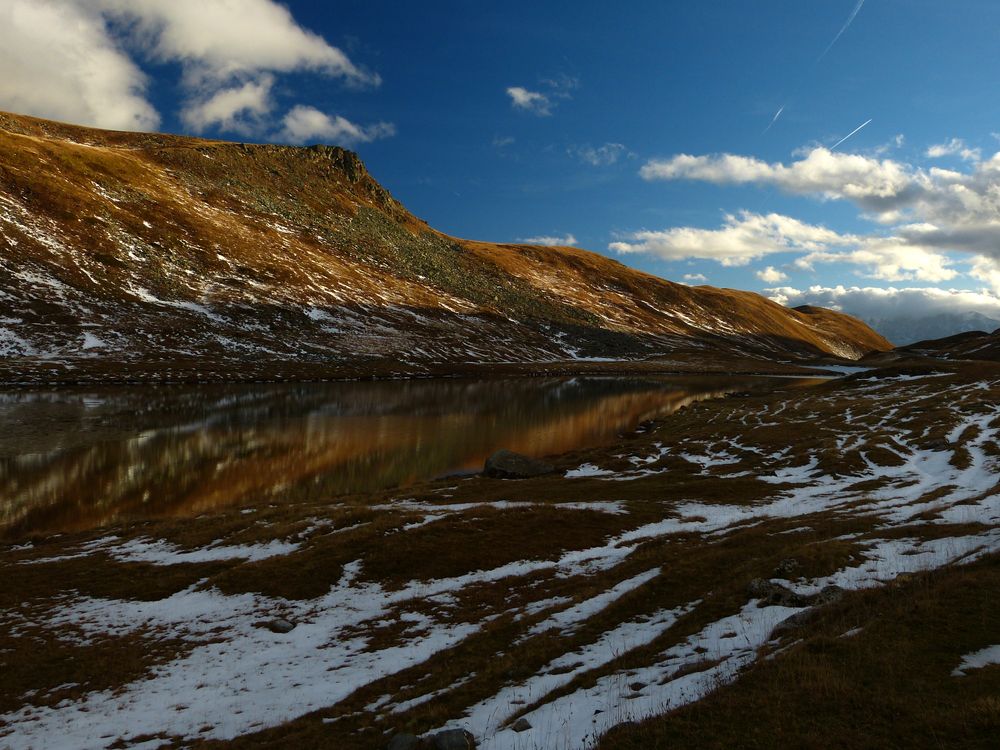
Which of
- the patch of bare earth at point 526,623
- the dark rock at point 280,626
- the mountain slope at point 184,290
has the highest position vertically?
the mountain slope at point 184,290

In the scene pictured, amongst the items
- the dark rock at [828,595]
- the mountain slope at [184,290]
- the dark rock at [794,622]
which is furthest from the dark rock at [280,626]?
the mountain slope at [184,290]

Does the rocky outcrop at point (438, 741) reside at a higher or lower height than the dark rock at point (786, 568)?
lower

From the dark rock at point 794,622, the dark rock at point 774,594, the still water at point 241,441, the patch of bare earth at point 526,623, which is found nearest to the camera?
the patch of bare earth at point 526,623

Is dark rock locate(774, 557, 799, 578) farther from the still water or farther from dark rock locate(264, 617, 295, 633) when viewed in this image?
the still water

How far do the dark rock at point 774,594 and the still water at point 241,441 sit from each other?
29.6m

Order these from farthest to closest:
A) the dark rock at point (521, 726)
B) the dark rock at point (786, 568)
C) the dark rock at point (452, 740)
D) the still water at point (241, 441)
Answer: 1. the still water at point (241, 441)
2. the dark rock at point (786, 568)
3. the dark rock at point (521, 726)
4. the dark rock at point (452, 740)

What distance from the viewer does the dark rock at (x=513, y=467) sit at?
43844mm

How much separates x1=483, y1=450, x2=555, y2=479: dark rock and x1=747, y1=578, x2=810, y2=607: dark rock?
1117 inches

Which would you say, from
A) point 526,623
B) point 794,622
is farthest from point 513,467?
point 794,622

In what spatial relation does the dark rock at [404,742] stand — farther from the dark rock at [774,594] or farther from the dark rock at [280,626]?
the dark rock at [774,594]

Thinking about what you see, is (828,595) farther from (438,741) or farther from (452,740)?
(438,741)

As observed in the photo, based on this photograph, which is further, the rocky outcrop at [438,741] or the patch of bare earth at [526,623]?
the rocky outcrop at [438,741]

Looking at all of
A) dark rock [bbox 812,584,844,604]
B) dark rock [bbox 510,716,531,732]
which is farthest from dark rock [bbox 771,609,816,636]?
dark rock [bbox 510,716,531,732]

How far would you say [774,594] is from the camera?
15.1 metres
